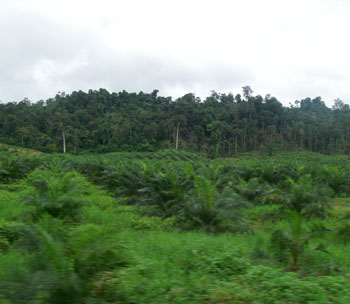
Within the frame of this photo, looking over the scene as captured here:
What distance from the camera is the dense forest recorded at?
54.8 m

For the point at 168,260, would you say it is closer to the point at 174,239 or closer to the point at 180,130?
the point at 174,239

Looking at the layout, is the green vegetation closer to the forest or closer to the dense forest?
the forest

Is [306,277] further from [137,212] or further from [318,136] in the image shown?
[318,136]

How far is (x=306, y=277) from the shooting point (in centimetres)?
409

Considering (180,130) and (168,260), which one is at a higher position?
(180,130)

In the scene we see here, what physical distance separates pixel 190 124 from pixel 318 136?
25.3 meters

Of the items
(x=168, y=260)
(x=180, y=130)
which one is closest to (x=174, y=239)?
(x=168, y=260)

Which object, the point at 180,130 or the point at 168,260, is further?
the point at 180,130

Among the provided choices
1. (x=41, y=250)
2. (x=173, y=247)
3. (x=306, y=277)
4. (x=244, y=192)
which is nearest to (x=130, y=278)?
(x=41, y=250)

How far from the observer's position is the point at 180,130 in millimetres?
58188

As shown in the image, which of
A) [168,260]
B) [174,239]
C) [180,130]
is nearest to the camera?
[168,260]

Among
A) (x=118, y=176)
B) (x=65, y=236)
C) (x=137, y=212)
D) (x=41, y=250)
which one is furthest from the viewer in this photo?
(x=118, y=176)

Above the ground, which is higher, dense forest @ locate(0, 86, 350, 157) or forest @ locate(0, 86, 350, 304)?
dense forest @ locate(0, 86, 350, 157)

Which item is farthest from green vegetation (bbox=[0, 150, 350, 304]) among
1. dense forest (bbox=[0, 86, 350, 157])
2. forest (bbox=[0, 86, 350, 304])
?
dense forest (bbox=[0, 86, 350, 157])
